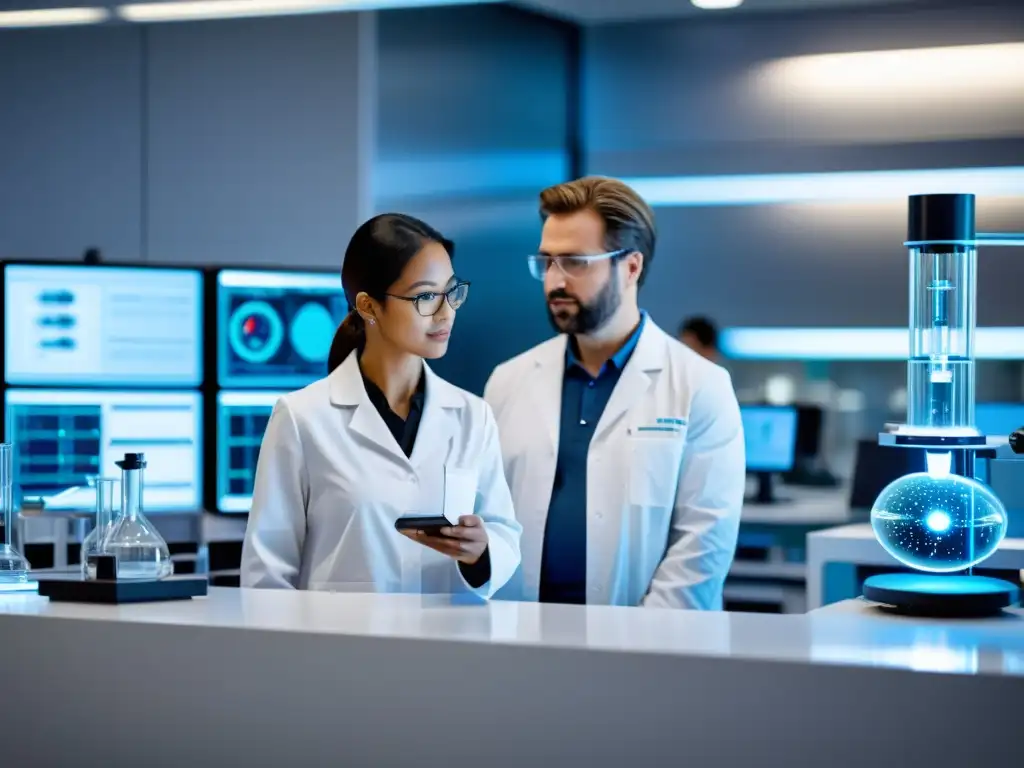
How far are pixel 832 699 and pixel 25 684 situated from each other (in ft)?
3.55

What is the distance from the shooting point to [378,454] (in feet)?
7.94

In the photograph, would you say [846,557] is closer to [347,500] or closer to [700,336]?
[347,500]

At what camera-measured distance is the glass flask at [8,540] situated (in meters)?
2.18

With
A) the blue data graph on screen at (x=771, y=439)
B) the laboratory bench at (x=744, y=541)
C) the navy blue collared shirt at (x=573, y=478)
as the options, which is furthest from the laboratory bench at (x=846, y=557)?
the blue data graph on screen at (x=771, y=439)

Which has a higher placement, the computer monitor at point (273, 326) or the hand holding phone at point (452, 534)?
the computer monitor at point (273, 326)

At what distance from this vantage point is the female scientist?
2.36 m

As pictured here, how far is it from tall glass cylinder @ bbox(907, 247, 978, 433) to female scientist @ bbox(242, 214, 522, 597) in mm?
708

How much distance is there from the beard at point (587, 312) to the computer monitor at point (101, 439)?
4.41 feet

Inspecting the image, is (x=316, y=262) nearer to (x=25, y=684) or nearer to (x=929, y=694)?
(x=25, y=684)

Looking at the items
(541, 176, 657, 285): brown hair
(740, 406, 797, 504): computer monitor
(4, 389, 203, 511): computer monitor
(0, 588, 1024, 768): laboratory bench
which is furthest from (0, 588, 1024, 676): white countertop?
(740, 406, 797, 504): computer monitor

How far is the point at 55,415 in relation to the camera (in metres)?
3.70

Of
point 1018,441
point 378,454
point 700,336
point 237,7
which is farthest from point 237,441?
point 700,336

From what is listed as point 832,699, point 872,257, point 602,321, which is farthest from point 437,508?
point 872,257

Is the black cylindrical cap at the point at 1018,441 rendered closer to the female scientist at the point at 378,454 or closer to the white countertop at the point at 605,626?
the white countertop at the point at 605,626
